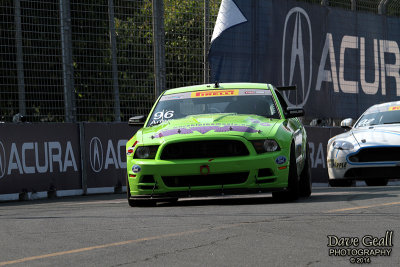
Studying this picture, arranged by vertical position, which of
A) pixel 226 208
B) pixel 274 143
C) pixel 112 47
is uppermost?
pixel 112 47

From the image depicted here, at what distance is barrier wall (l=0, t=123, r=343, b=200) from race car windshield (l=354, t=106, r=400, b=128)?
4.03 meters

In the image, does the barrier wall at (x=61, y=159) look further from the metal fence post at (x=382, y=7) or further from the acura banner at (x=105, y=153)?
the metal fence post at (x=382, y=7)

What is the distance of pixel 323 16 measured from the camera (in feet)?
61.7

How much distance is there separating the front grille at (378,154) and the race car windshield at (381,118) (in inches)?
41.8

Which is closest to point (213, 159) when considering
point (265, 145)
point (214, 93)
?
point (265, 145)

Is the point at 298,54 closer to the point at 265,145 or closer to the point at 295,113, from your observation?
the point at 295,113

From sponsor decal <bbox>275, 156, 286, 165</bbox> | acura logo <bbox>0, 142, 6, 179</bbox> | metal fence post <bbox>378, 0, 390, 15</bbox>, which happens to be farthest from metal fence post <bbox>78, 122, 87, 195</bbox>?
metal fence post <bbox>378, 0, 390, 15</bbox>

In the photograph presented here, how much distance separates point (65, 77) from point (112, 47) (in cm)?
100

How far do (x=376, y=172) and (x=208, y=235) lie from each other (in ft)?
23.6

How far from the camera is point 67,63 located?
14266 mm

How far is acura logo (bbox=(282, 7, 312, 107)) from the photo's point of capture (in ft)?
58.1

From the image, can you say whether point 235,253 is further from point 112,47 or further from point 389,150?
point 112,47

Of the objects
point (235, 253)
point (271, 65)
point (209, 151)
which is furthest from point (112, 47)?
point (235, 253)

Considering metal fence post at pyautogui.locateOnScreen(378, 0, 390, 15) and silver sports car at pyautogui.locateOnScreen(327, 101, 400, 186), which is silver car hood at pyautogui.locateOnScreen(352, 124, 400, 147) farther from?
metal fence post at pyautogui.locateOnScreen(378, 0, 390, 15)
